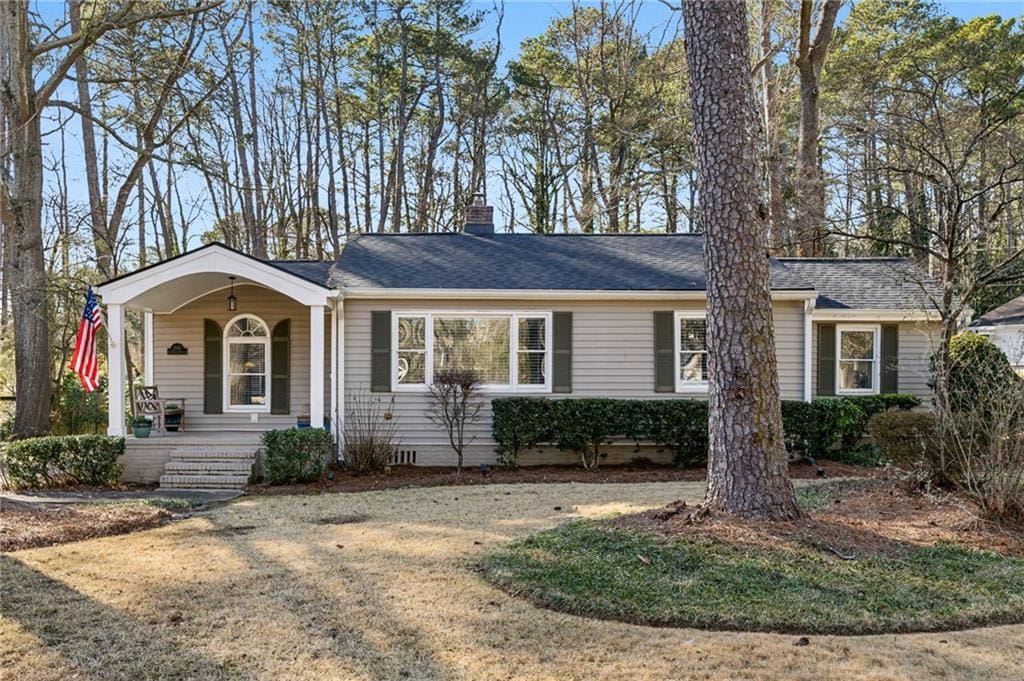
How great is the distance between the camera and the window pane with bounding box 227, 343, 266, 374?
12406mm

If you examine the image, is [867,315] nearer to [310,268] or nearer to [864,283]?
[864,283]

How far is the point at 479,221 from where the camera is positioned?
567 inches

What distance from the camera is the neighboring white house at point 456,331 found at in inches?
437

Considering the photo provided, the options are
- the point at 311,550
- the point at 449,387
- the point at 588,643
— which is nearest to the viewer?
the point at 588,643

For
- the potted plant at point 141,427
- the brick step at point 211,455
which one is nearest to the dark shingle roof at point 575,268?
the brick step at point 211,455

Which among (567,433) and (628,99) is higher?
(628,99)

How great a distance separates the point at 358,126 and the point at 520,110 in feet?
17.0

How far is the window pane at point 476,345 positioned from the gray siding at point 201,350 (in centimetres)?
258

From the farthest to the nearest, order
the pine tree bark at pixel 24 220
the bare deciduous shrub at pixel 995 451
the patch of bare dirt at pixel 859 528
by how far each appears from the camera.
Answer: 1. the pine tree bark at pixel 24 220
2. the bare deciduous shrub at pixel 995 451
3. the patch of bare dirt at pixel 859 528

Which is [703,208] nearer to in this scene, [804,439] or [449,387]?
[449,387]

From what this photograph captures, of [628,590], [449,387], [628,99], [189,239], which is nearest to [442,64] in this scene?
[628,99]

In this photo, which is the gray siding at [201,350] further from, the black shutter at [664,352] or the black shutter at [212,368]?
the black shutter at [664,352]

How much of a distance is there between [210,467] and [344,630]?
21.8ft

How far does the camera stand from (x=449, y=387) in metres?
10.7
